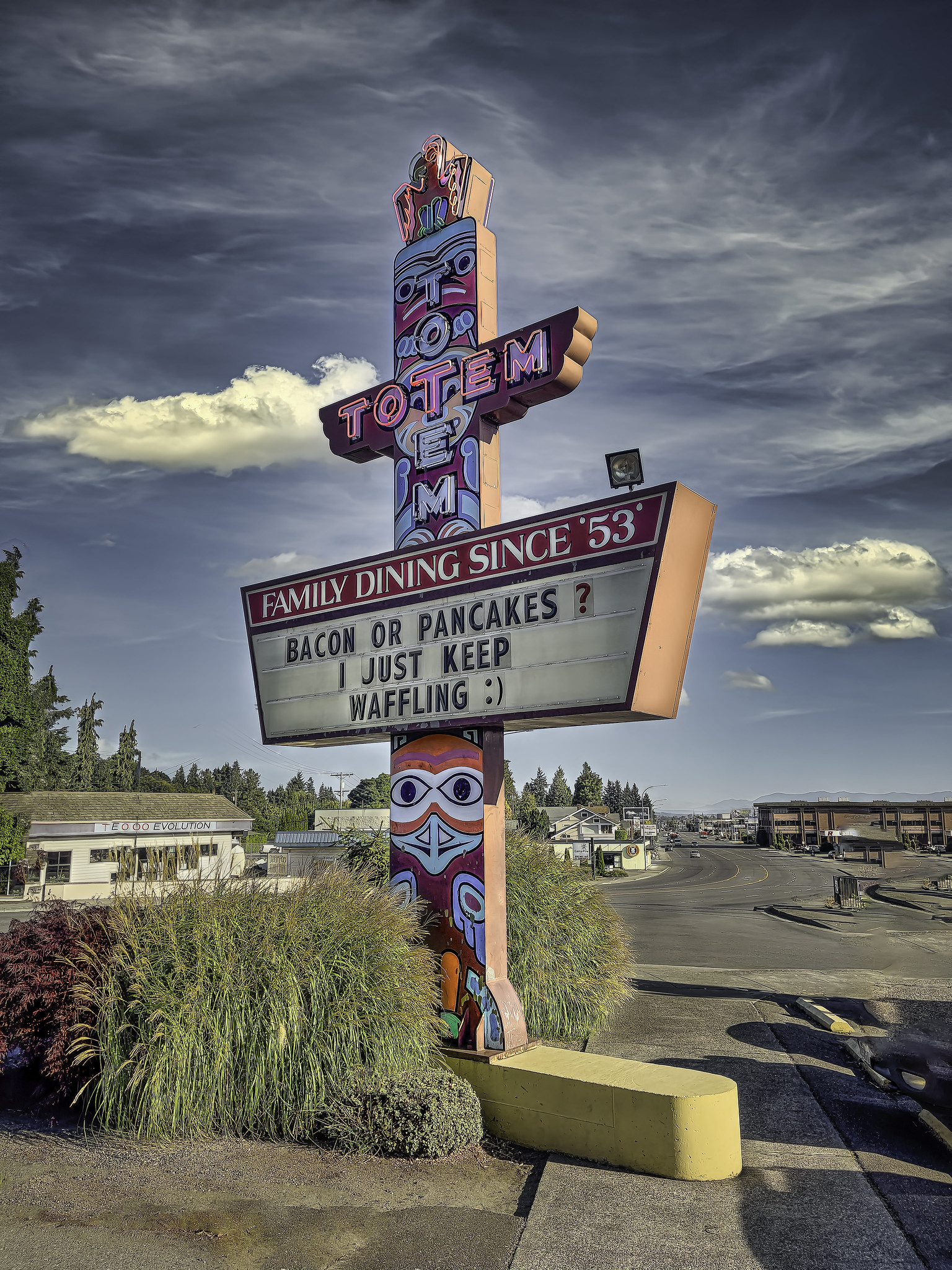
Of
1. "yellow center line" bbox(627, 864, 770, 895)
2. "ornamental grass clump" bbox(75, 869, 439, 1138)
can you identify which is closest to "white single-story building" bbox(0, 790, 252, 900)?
"yellow center line" bbox(627, 864, 770, 895)

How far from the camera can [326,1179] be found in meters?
6.71

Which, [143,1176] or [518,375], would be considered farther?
[518,375]

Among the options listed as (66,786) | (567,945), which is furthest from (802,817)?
(567,945)

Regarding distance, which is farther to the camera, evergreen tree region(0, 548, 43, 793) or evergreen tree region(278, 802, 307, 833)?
evergreen tree region(278, 802, 307, 833)

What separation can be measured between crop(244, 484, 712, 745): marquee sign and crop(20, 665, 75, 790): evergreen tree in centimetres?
5091

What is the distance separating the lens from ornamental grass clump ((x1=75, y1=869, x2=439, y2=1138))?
23.5 ft

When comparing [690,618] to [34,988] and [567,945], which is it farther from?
[34,988]

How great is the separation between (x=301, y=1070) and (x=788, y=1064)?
5.66 m

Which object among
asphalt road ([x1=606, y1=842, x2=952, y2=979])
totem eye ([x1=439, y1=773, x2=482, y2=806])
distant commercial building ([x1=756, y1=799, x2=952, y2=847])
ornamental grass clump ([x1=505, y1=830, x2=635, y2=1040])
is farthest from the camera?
distant commercial building ([x1=756, y1=799, x2=952, y2=847])

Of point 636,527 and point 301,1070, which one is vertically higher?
point 636,527

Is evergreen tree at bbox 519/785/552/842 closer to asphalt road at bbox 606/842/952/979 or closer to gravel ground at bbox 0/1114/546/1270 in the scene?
asphalt road at bbox 606/842/952/979

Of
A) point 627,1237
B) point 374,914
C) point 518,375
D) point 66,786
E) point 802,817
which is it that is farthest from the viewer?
point 802,817

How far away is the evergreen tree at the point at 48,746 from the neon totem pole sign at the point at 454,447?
51.9 meters

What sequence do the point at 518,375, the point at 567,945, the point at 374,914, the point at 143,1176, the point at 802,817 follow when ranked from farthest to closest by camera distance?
the point at 802,817
the point at 567,945
the point at 518,375
the point at 374,914
the point at 143,1176
